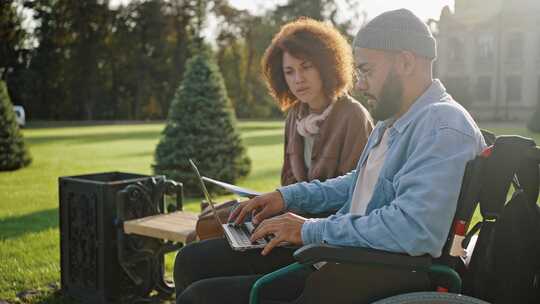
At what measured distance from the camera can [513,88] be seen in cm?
3712

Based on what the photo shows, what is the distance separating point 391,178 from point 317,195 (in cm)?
68

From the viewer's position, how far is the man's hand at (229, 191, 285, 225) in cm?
261

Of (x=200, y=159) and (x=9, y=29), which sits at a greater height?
(x=9, y=29)

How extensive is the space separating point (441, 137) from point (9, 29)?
1365 inches

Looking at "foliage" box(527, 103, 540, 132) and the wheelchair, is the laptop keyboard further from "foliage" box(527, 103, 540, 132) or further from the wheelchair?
"foliage" box(527, 103, 540, 132)

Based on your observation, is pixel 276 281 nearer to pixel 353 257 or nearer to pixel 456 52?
pixel 353 257

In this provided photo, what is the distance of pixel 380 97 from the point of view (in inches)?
86.4

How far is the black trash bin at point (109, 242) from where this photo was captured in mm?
3885

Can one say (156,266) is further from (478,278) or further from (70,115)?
(70,115)

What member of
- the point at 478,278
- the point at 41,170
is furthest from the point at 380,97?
the point at 41,170

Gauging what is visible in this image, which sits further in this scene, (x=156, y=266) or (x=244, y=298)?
(x=156, y=266)

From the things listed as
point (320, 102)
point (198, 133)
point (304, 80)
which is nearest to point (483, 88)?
point (198, 133)

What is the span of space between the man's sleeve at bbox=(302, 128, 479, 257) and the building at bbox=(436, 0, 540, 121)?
109ft

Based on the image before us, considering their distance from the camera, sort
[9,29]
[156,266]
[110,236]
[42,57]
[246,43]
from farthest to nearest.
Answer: [246,43], [42,57], [9,29], [156,266], [110,236]
